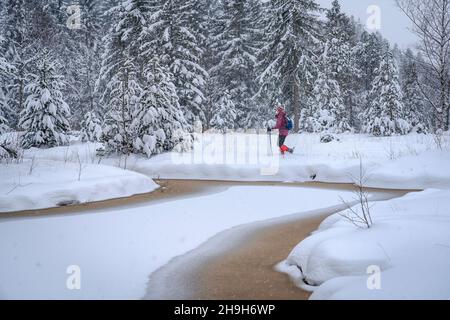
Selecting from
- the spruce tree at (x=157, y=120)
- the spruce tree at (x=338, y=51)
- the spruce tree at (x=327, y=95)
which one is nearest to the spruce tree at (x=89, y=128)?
the spruce tree at (x=157, y=120)

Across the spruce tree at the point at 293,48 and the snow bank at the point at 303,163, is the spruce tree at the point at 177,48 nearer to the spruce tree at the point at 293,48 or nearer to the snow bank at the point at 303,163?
the spruce tree at the point at 293,48

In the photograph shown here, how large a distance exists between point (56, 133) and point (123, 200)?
1150cm

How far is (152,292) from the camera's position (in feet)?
12.9

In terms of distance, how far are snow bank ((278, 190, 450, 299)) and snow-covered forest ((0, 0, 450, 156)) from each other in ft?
39.1

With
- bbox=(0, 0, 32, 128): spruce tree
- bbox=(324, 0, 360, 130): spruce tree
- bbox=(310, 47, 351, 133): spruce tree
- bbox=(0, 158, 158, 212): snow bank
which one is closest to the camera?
bbox=(0, 158, 158, 212): snow bank

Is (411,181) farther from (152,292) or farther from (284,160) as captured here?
(152,292)

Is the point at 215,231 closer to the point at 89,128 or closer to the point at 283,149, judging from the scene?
the point at 283,149

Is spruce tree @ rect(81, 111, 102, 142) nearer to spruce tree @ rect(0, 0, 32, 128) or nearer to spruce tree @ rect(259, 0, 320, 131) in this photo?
spruce tree @ rect(0, 0, 32, 128)

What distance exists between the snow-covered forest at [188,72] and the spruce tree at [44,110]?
6cm

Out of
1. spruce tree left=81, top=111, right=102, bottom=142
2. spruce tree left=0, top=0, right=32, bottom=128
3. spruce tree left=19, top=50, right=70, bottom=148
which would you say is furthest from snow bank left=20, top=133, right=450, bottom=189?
spruce tree left=0, top=0, right=32, bottom=128

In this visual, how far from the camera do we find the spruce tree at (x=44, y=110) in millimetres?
18016

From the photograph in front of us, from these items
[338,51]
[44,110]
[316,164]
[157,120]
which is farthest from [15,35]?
[316,164]

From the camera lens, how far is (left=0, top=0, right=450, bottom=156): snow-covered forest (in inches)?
640

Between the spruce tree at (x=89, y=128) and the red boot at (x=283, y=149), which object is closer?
the red boot at (x=283, y=149)
